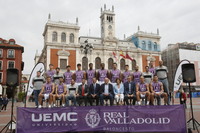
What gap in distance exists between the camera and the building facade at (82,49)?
140 ft

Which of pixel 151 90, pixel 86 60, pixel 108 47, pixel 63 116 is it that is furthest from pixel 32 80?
pixel 108 47

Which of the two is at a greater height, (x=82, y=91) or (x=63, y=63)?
(x=63, y=63)

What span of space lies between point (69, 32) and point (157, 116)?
41.2m

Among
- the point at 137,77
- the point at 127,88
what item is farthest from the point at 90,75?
the point at 137,77

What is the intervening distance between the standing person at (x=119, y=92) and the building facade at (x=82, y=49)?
2935 cm

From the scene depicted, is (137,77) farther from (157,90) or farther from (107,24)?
(107,24)

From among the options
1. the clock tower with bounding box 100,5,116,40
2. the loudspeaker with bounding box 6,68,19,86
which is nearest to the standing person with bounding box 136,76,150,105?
the loudspeaker with bounding box 6,68,19,86

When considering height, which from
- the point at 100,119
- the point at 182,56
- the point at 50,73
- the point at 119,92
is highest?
the point at 182,56

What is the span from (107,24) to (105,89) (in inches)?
1756

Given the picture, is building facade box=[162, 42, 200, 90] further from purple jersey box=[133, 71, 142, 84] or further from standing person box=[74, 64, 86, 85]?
standing person box=[74, 64, 86, 85]

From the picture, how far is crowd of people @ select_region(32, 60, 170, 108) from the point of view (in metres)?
8.24

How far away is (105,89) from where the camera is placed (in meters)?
8.44

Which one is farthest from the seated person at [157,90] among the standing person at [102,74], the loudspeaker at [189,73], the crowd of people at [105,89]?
the standing person at [102,74]

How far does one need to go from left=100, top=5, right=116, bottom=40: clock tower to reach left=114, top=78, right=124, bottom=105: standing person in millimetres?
40721
